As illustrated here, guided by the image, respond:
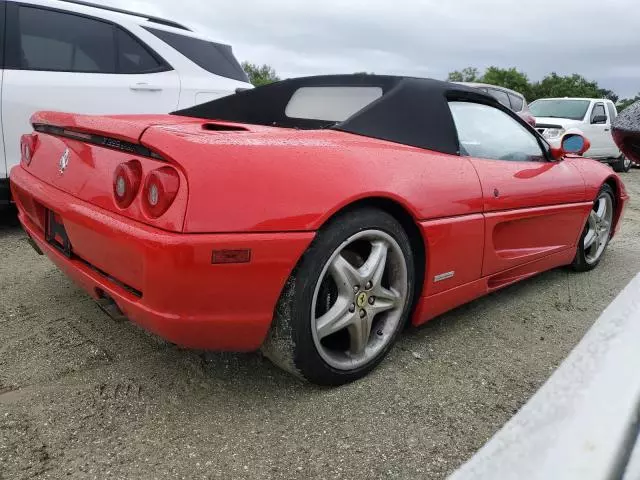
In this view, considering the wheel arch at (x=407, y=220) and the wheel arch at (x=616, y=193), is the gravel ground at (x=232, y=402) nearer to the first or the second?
the wheel arch at (x=407, y=220)

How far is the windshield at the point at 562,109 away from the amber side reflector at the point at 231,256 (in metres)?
11.1

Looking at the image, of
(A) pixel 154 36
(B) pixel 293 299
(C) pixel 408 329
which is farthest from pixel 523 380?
(A) pixel 154 36

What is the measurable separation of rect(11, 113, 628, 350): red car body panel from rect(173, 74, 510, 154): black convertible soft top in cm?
9

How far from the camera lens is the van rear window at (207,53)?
4844 mm

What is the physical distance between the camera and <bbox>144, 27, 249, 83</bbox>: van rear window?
484 cm

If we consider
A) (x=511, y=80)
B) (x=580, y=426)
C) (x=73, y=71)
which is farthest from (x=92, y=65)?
(x=511, y=80)

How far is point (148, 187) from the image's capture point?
1.73 m

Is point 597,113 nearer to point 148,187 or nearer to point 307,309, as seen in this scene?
point 307,309

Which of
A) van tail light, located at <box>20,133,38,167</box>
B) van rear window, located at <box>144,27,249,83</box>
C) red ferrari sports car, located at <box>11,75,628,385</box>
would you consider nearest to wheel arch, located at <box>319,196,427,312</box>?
red ferrari sports car, located at <box>11,75,628,385</box>

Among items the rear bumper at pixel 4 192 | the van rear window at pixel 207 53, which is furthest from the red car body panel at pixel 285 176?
the van rear window at pixel 207 53

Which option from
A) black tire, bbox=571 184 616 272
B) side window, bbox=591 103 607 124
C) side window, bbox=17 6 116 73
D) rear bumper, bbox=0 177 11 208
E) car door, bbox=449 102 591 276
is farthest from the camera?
side window, bbox=591 103 607 124

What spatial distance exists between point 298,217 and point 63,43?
3.30m

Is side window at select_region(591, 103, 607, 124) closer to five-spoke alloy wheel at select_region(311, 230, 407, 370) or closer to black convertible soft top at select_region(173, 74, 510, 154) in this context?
black convertible soft top at select_region(173, 74, 510, 154)

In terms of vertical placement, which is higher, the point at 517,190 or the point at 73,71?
the point at 73,71
